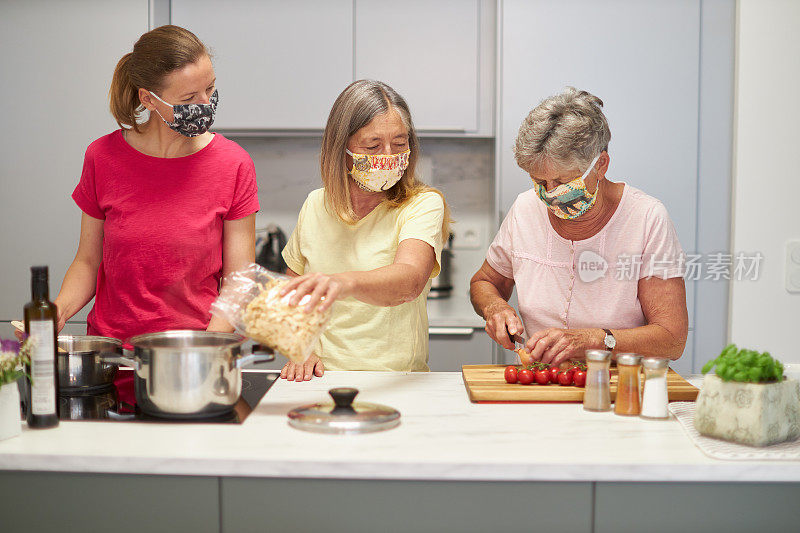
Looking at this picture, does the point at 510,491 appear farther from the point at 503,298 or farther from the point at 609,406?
the point at 503,298

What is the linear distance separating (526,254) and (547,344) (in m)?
0.43

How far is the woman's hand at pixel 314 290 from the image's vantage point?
1.38 meters

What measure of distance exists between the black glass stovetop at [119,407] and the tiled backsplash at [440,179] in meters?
1.97

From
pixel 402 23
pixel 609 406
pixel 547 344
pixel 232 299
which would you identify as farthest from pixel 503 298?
pixel 402 23

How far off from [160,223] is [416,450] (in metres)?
1.00

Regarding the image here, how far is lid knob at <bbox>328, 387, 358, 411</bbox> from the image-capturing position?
1.39 m

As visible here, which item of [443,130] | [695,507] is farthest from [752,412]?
[443,130]

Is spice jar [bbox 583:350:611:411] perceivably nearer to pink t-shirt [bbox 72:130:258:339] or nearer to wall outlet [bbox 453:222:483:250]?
pink t-shirt [bbox 72:130:258:339]

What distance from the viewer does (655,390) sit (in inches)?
55.8

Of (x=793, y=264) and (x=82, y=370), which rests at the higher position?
(x=793, y=264)

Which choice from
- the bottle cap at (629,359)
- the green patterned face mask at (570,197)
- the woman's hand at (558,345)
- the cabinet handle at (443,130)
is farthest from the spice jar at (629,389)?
the cabinet handle at (443,130)

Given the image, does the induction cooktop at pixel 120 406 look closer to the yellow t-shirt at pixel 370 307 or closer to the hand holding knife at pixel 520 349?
the yellow t-shirt at pixel 370 307

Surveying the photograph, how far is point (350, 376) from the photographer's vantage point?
5.83 feet

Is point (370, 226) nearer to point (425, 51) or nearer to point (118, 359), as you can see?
point (118, 359)
